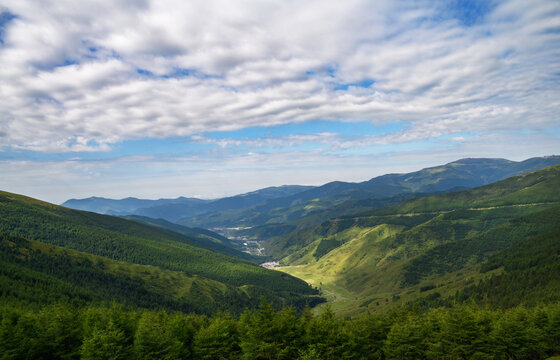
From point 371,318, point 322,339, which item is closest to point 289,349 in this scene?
point 322,339

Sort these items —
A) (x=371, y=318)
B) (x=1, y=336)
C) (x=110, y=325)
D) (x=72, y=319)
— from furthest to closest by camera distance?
(x=371, y=318)
(x=72, y=319)
(x=110, y=325)
(x=1, y=336)

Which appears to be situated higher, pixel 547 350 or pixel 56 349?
pixel 56 349

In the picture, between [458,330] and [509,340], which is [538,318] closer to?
[509,340]

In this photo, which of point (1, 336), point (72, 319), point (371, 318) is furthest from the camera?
point (371, 318)

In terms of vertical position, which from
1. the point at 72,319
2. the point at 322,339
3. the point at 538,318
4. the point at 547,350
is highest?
the point at 72,319

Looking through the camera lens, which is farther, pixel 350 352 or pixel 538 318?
pixel 538 318

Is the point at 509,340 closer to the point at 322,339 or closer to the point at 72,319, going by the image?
the point at 322,339
